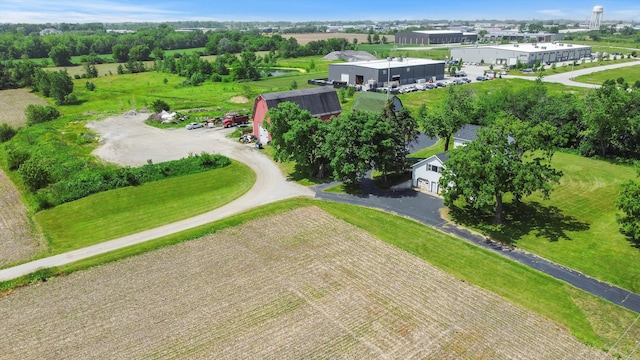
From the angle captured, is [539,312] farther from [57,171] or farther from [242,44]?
[242,44]

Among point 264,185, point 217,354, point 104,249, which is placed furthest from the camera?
point 264,185

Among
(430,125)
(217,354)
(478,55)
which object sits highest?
(478,55)

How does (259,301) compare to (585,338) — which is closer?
(585,338)

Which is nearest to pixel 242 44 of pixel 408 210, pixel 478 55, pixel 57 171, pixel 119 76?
pixel 119 76

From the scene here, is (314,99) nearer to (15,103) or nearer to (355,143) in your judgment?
(355,143)

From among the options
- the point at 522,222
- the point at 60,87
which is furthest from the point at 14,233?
the point at 60,87

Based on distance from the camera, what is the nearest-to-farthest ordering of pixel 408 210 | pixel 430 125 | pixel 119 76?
pixel 408 210
pixel 430 125
pixel 119 76

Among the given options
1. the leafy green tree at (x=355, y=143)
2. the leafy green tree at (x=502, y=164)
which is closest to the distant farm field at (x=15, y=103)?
the leafy green tree at (x=355, y=143)
